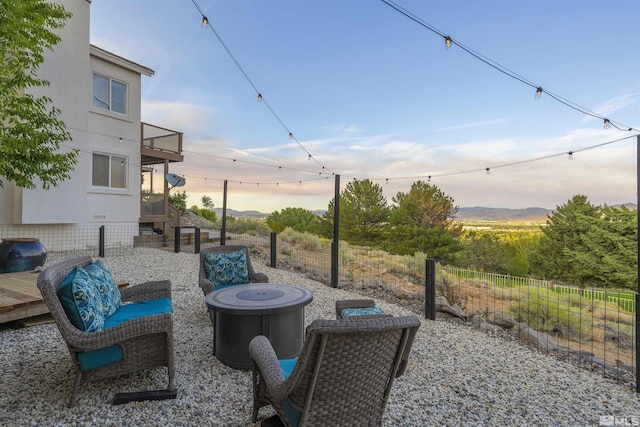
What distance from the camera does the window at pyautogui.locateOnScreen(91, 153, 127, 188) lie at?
986cm

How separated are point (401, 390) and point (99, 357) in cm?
226

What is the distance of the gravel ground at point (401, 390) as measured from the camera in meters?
2.25

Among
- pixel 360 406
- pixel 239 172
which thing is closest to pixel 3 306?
pixel 360 406

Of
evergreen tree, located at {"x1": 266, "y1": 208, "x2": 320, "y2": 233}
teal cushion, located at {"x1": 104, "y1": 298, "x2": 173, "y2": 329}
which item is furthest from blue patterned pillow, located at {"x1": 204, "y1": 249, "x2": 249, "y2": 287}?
evergreen tree, located at {"x1": 266, "y1": 208, "x2": 320, "y2": 233}

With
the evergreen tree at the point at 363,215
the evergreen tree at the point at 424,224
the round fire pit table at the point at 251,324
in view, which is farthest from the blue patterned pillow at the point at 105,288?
the evergreen tree at the point at 363,215

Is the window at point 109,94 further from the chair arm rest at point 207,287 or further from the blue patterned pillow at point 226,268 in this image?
the chair arm rest at point 207,287

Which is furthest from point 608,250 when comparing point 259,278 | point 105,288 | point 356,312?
point 105,288

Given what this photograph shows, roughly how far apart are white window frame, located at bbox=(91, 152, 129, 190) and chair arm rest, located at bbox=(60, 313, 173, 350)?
30.2 ft

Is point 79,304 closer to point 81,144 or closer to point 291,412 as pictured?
point 291,412

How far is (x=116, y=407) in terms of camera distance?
2.30 metres

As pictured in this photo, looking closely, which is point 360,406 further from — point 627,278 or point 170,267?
point 627,278

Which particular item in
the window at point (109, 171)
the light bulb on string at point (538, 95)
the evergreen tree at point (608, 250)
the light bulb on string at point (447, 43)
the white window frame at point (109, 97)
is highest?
the white window frame at point (109, 97)

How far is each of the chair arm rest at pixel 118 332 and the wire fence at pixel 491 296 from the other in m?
3.92

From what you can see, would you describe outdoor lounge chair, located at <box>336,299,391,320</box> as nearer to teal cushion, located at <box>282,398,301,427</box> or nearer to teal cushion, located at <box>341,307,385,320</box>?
teal cushion, located at <box>341,307,385,320</box>
